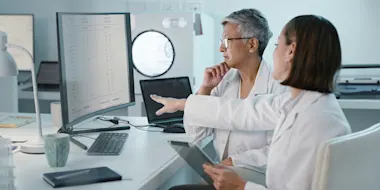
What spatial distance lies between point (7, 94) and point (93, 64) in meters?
1.03

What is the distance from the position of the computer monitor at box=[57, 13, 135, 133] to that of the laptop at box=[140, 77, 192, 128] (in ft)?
0.25

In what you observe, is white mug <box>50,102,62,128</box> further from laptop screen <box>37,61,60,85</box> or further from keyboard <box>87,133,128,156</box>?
laptop screen <box>37,61,60,85</box>

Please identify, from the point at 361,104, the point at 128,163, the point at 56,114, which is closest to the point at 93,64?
the point at 56,114

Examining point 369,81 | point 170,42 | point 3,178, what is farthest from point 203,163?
point 369,81

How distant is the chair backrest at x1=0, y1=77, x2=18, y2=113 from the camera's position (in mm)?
2897

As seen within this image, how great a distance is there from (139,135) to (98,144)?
27cm

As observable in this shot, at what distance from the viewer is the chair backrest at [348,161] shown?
3.98 ft

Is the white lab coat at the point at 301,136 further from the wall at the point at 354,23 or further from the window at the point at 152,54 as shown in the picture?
the wall at the point at 354,23

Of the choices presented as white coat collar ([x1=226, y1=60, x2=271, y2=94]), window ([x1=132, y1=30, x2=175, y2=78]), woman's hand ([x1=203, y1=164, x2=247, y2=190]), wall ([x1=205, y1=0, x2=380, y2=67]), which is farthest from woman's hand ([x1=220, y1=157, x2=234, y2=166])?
wall ([x1=205, y1=0, x2=380, y2=67])

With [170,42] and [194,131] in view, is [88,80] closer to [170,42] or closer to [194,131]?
[194,131]

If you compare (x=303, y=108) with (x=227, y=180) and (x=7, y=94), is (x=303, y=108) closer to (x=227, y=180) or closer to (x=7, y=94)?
(x=227, y=180)

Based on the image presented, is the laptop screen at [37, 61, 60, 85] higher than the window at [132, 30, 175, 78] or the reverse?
the reverse

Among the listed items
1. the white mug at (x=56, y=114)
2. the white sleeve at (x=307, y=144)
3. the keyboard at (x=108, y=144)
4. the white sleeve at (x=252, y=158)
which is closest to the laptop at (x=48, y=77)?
the white mug at (x=56, y=114)

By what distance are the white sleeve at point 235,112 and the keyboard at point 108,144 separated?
284mm
